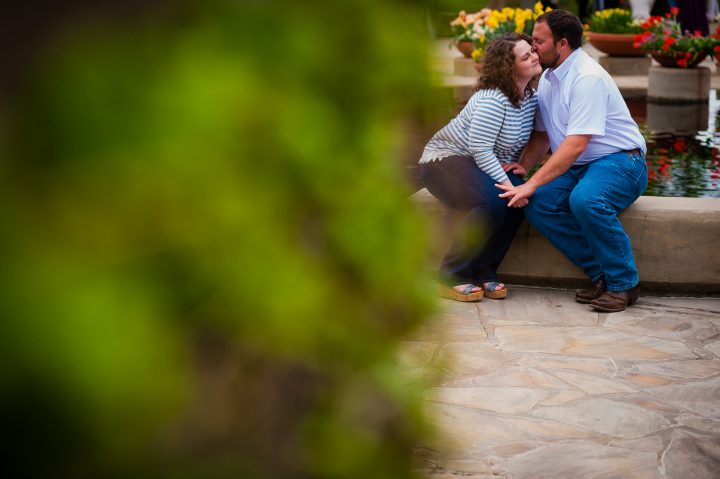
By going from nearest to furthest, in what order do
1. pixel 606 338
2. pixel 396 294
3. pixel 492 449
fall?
pixel 396 294 → pixel 492 449 → pixel 606 338

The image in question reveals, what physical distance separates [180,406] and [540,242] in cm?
498

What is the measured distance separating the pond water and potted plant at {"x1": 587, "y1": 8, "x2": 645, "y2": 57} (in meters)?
1.87

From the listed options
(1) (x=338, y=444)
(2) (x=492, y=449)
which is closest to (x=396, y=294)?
(1) (x=338, y=444)

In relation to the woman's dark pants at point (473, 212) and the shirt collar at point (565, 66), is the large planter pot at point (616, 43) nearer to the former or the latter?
the shirt collar at point (565, 66)

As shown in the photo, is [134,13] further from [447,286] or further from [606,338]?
[447,286]

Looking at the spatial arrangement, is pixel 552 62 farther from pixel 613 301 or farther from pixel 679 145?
pixel 679 145

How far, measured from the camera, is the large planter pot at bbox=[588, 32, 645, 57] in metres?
14.2

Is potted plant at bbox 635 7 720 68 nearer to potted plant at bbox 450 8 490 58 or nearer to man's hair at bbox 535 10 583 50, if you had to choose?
potted plant at bbox 450 8 490 58

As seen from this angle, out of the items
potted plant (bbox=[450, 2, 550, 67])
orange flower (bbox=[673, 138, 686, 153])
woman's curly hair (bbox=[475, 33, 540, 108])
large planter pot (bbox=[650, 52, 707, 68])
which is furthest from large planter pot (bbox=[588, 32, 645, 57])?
woman's curly hair (bbox=[475, 33, 540, 108])

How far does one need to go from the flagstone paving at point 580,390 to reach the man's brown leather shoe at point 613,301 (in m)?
0.05

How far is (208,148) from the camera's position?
803 mm

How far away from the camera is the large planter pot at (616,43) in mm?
14180

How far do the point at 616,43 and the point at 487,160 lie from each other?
9939mm

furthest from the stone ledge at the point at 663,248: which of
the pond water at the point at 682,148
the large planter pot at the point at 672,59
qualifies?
the large planter pot at the point at 672,59
